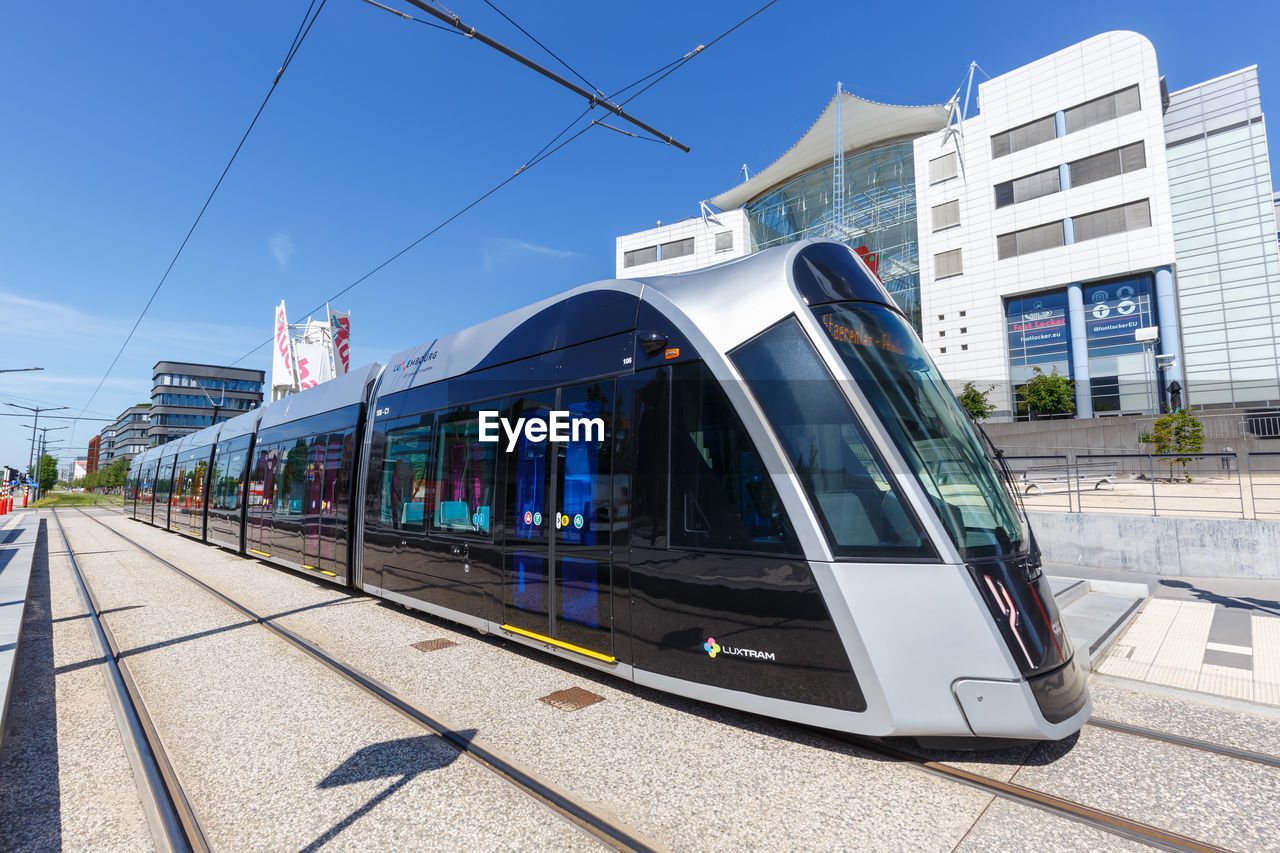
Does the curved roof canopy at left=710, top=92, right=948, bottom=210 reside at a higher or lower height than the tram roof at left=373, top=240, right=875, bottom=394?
higher

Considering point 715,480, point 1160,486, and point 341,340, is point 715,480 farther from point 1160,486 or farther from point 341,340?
point 341,340

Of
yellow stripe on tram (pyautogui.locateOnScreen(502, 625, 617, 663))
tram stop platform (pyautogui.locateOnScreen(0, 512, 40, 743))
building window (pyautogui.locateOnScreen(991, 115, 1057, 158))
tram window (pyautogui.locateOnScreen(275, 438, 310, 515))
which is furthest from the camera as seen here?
building window (pyautogui.locateOnScreen(991, 115, 1057, 158))

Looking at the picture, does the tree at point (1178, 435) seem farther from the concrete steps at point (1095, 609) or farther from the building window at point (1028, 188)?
the building window at point (1028, 188)

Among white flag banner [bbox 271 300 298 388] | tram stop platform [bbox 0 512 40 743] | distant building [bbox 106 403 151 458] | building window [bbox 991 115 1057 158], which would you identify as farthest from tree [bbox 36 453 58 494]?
building window [bbox 991 115 1057 158]

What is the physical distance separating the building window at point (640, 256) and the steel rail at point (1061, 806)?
55.8 m

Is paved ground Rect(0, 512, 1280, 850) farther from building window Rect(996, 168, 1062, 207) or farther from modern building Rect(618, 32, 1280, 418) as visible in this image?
building window Rect(996, 168, 1062, 207)

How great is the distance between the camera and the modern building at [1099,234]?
115 ft

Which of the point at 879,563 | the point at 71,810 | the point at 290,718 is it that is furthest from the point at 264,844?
the point at 879,563

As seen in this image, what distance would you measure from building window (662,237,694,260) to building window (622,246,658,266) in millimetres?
1011

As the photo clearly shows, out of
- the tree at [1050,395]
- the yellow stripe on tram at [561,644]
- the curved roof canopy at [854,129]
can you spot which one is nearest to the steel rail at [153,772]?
the yellow stripe on tram at [561,644]

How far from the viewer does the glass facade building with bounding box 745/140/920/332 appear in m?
45.5

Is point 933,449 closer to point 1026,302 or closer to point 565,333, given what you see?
point 565,333

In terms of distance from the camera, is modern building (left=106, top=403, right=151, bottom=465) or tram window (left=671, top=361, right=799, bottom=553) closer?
tram window (left=671, top=361, right=799, bottom=553)

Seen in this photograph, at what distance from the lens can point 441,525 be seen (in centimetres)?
703
